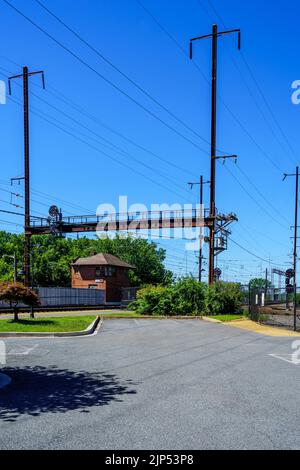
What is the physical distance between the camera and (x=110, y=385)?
9.23 meters

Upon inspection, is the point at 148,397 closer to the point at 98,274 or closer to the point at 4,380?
the point at 4,380

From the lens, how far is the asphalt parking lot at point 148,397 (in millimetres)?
6031

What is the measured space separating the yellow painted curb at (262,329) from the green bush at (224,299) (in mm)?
3952

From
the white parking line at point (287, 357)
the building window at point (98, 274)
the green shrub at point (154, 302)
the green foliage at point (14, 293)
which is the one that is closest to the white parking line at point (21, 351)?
the green foliage at point (14, 293)

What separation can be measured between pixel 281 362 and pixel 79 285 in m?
60.1

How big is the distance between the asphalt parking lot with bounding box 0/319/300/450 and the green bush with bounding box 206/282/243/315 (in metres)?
15.0

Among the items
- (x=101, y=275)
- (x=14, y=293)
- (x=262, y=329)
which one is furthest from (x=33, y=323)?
(x=101, y=275)

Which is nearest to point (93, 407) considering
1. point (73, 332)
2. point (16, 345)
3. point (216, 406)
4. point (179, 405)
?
point (179, 405)

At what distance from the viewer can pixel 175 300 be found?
3092cm

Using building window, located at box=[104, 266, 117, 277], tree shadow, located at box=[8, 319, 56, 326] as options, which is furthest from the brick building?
tree shadow, located at box=[8, 319, 56, 326]

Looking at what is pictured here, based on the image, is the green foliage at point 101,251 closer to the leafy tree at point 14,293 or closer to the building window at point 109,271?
the building window at point 109,271

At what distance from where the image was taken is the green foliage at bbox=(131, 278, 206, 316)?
30656 mm

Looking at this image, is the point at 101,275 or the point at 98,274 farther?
the point at 98,274

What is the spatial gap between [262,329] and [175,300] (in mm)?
9068
